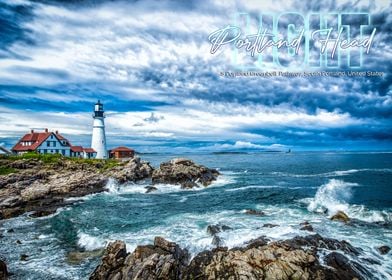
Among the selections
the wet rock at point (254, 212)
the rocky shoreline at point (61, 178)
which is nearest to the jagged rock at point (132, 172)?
the rocky shoreline at point (61, 178)

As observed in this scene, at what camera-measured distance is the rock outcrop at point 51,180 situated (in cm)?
3294

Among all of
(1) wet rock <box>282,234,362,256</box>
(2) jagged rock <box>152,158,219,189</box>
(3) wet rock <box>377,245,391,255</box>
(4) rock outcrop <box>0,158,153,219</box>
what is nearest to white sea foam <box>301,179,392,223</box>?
(3) wet rock <box>377,245,391,255</box>

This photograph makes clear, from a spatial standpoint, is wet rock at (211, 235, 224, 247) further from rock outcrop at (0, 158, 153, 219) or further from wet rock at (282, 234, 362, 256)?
rock outcrop at (0, 158, 153, 219)

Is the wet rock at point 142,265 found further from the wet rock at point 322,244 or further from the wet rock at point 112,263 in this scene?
the wet rock at point 322,244

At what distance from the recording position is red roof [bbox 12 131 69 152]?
2606 inches

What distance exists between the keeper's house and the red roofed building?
408 inches

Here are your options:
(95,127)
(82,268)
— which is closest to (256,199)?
(82,268)

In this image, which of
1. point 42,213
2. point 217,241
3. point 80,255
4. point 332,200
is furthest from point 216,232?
point 42,213

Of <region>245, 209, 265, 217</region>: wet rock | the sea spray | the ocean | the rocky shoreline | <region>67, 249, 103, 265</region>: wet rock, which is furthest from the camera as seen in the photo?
the rocky shoreline

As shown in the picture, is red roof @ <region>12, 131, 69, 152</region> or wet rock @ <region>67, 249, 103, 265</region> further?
red roof @ <region>12, 131, 69, 152</region>

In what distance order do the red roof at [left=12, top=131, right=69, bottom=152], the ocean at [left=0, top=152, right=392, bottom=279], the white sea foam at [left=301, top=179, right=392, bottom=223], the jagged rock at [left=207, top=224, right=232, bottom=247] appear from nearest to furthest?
1. the ocean at [left=0, top=152, right=392, bottom=279]
2. the jagged rock at [left=207, top=224, right=232, bottom=247]
3. the white sea foam at [left=301, top=179, right=392, bottom=223]
4. the red roof at [left=12, top=131, right=69, bottom=152]

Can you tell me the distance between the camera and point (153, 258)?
1498 centimetres

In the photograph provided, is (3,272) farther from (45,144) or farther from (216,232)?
(45,144)

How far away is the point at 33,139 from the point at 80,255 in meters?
57.9
